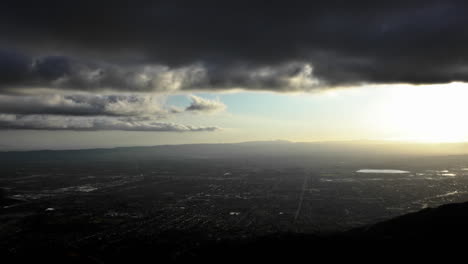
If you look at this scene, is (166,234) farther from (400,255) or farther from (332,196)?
(332,196)

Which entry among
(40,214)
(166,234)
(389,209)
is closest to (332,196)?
(389,209)

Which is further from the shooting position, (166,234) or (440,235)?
(166,234)

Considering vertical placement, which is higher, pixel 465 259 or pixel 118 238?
pixel 465 259

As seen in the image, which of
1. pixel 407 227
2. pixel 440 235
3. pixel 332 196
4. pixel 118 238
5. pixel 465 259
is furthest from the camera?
pixel 332 196

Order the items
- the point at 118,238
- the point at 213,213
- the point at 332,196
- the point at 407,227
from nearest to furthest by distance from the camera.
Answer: the point at 407,227 → the point at 118,238 → the point at 213,213 → the point at 332,196

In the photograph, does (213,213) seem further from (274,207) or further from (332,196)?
(332,196)

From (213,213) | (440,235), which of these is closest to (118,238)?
(213,213)
